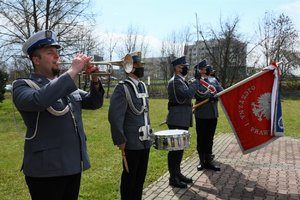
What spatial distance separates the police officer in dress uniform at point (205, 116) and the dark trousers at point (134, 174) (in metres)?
2.84

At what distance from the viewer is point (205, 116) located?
7129mm

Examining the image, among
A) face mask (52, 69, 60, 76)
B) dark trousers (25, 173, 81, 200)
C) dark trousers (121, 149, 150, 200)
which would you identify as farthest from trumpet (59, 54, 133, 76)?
dark trousers (121, 149, 150, 200)

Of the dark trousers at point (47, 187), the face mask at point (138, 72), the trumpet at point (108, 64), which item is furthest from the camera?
the face mask at point (138, 72)

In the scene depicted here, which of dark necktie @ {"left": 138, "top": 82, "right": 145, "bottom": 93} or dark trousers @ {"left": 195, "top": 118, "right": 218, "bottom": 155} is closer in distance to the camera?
dark necktie @ {"left": 138, "top": 82, "right": 145, "bottom": 93}

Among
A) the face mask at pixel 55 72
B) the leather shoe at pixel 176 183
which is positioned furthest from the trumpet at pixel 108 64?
the leather shoe at pixel 176 183

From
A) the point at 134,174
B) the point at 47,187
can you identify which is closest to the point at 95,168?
the point at 134,174

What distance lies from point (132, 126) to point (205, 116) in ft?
9.81

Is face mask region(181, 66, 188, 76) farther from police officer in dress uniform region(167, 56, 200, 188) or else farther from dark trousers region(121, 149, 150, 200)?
dark trousers region(121, 149, 150, 200)

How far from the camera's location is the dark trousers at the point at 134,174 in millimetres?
4438

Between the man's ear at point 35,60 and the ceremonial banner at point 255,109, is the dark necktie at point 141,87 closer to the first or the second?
the man's ear at point 35,60

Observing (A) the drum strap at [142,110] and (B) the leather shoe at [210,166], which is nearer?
(A) the drum strap at [142,110]

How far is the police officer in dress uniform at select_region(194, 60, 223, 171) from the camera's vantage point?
711cm

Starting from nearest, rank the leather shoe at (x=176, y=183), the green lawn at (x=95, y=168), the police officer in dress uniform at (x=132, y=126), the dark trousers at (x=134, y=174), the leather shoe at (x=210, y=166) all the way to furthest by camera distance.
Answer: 1. the police officer in dress uniform at (x=132, y=126)
2. the dark trousers at (x=134, y=174)
3. the green lawn at (x=95, y=168)
4. the leather shoe at (x=176, y=183)
5. the leather shoe at (x=210, y=166)

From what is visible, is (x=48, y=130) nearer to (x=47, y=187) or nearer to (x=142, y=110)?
(x=47, y=187)
